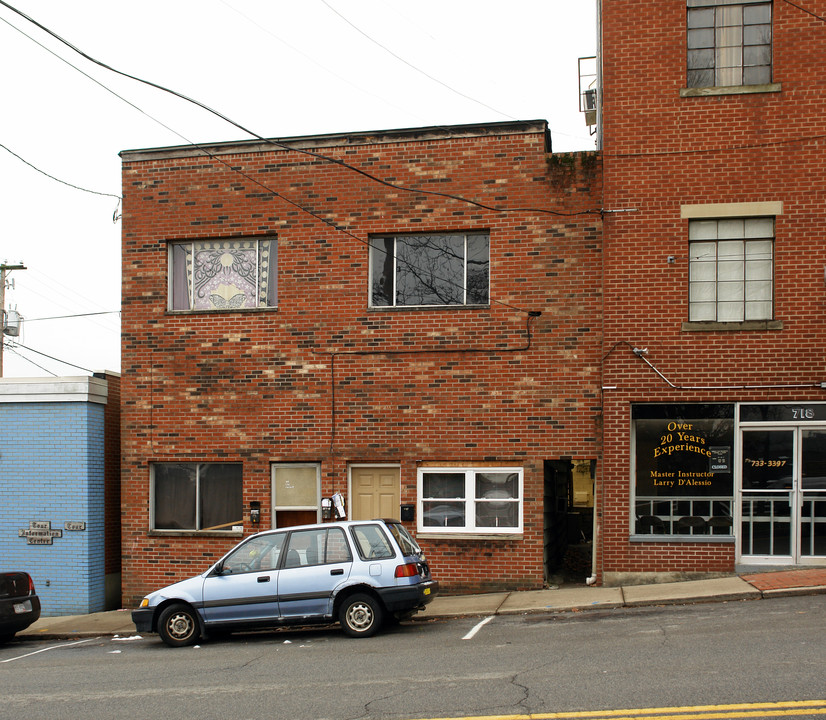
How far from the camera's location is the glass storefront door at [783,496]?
13.1 meters

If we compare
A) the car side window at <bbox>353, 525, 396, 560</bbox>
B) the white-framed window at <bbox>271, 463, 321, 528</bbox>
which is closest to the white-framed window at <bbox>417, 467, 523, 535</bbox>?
the white-framed window at <bbox>271, 463, 321, 528</bbox>

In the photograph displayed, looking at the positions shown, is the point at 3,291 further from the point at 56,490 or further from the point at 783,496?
the point at 783,496

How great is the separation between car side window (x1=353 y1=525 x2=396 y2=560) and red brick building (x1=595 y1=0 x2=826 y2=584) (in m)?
4.05

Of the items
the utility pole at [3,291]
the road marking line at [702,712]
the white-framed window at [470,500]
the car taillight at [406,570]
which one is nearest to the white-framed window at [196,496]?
the white-framed window at [470,500]

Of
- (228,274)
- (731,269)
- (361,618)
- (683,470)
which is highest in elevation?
(228,274)

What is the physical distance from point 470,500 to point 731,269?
550 centimetres

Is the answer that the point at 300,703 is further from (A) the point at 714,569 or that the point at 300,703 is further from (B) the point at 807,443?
(B) the point at 807,443

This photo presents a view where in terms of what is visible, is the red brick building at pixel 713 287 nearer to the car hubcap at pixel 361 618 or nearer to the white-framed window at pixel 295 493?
the car hubcap at pixel 361 618

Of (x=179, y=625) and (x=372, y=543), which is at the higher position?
(x=372, y=543)

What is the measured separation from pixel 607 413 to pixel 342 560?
4.95 m

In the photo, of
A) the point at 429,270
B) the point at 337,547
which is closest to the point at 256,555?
the point at 337,547

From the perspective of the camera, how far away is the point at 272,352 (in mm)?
15250

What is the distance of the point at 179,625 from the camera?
11609mm

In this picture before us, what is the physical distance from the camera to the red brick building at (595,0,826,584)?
13156 mm
